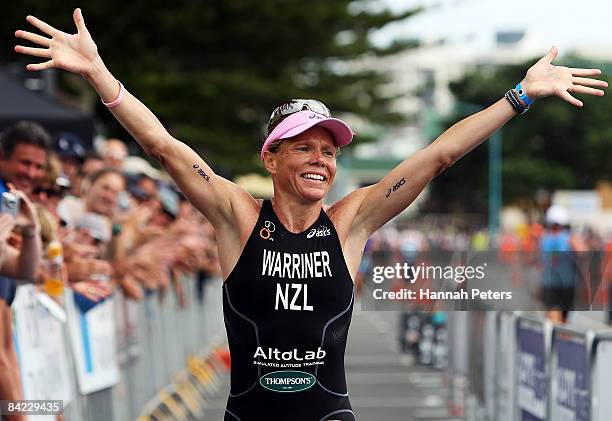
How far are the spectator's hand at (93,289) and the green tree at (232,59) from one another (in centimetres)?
1462

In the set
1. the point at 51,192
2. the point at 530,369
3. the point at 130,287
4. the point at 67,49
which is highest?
the point at 67,49

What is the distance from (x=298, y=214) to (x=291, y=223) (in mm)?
40

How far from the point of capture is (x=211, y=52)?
30.1 metres

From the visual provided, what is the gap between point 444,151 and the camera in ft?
15.7

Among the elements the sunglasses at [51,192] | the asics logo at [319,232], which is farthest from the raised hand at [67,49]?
the sunglasses at [51,192]

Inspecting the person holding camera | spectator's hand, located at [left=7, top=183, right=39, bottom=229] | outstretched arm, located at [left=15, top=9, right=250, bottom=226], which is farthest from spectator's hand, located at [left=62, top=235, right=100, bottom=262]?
outstretched arm, located at [left=15, top=9, right=250, bottom=226]

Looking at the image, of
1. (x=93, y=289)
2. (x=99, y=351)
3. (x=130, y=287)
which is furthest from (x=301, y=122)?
(x=130, y=287)

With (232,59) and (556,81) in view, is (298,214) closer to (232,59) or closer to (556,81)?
(556,81)

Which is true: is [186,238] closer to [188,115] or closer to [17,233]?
[17,233]

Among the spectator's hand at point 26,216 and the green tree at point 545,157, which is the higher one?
the green tree at point 545,157

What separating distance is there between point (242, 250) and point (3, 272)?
2.00 metres

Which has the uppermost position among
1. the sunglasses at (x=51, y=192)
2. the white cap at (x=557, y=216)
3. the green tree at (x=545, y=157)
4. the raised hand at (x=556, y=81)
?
the green tree at (x=545, y=157)

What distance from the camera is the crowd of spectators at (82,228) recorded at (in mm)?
6520

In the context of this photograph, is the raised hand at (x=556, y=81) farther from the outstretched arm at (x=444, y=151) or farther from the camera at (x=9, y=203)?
the camera at (x=9, y=203)
